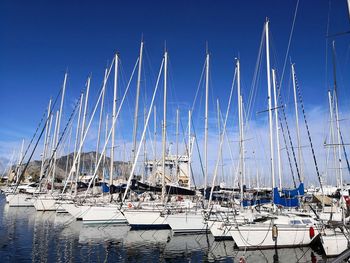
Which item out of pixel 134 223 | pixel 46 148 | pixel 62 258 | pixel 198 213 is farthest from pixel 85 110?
pixel 62 258

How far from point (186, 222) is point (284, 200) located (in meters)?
8.63

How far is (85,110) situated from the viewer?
46625 millimetres

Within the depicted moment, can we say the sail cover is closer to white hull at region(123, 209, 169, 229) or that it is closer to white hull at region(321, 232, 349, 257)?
white hull at region(321, 232, 349, 257)

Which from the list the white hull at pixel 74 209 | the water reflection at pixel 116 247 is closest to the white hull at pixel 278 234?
the water reflection at pixel 116 247

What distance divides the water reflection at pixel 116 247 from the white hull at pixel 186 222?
973mm

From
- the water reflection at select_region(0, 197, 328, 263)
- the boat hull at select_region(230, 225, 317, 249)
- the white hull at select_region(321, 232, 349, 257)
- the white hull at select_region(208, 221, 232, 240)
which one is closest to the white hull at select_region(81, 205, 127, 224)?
the water reflection at select_region(0, 197, 328, 263)

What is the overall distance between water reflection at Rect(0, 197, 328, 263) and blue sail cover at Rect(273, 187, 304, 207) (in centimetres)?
427

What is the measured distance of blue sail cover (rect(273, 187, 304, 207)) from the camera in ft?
86.2

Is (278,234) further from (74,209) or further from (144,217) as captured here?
(74,209)

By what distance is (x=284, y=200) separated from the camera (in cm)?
2723

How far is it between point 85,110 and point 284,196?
3038cm

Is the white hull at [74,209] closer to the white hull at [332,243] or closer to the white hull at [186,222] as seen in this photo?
the white hull at [186,222]

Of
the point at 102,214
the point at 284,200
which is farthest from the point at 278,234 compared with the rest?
the point at 102,214

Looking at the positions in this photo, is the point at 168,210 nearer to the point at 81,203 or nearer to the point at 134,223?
the point at 134,223
